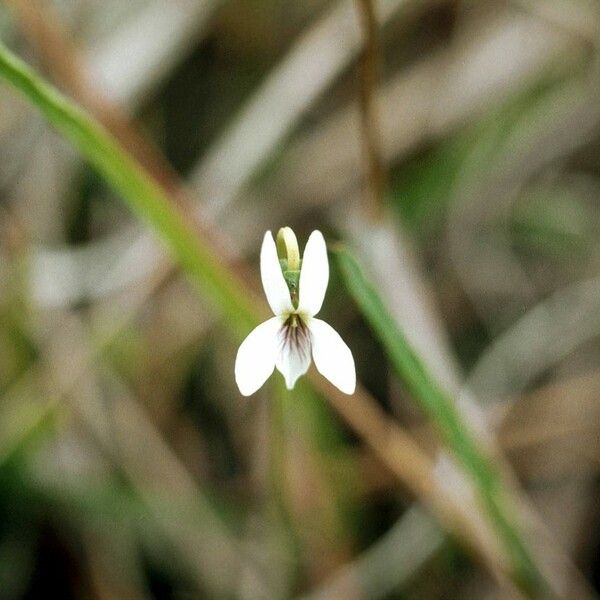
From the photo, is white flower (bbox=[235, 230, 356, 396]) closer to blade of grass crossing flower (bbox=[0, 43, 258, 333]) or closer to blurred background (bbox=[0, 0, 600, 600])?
blade of grass crossing flower (bbox=[0, 43, 258, 333])

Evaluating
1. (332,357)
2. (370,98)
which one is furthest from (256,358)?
(370,98)

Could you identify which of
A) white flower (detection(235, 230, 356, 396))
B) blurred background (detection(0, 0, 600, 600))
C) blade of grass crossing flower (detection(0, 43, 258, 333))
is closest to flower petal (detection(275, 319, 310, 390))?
white flower (detection(235, 230, 356, 396))

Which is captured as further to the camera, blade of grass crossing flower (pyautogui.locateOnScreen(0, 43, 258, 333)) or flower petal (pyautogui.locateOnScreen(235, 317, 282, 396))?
blade of grass crossing flower (pyautogui.locateOnScreen(0, 43, 258, 333))

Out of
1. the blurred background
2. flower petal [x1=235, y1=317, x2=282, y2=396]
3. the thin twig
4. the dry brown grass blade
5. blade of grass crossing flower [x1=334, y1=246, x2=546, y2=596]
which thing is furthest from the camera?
the blurred background

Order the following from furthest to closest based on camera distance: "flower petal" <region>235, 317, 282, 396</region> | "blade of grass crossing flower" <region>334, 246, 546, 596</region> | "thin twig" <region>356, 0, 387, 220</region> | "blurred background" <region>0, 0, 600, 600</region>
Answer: "blurred background" <region>0, 0, 600, 600</region>, "thin twig" <region>356, 0, 387, 220</region>, "blade of grass crossing flower" <region>334, 246, 546, 596</region>, "flower petal" <region>235, 317, 282, 396</region>

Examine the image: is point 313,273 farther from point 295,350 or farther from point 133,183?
point 133,183

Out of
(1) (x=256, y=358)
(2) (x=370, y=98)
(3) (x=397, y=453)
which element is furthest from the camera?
(3) (x=397, y=453)
